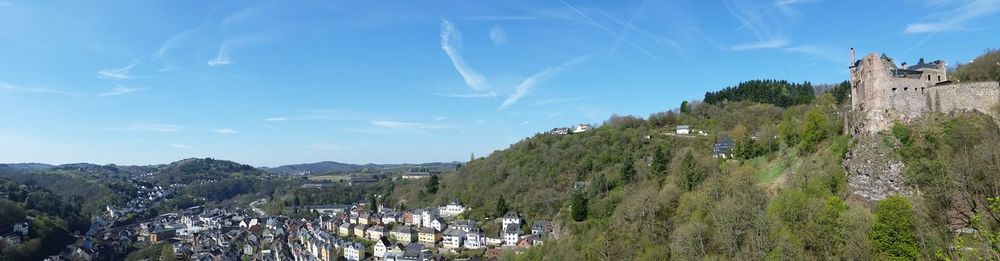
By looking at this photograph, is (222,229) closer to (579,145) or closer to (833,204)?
(579,145)

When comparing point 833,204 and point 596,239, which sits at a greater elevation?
point 833,204

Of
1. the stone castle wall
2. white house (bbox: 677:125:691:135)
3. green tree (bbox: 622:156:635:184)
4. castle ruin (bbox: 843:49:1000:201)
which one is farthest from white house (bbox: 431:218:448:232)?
the stone castle wall

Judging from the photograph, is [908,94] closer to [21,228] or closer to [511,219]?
[511,219]

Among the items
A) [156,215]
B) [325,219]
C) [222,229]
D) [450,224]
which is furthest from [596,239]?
[156,215]

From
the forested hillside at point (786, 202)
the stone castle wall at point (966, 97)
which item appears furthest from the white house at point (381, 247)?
the stone castle wall at point (966, 97)

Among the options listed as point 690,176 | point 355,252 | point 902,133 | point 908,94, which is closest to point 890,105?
point 908,94
